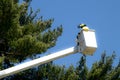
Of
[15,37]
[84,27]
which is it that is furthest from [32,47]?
[84,27]

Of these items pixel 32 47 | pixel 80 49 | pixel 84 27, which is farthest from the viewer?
pixel 32 47

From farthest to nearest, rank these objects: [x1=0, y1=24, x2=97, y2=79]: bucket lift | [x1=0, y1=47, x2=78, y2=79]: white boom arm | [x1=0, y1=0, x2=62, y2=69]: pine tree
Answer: [x1=0, y1=0, x2=62, y2=69]: pine tree
[x1=0, y1=47, x2=78, y2=79]: white boom arm
[x1=0, y1=24, x2=97, y2=79]: bucket lift

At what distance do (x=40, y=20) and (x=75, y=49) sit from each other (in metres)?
12.0

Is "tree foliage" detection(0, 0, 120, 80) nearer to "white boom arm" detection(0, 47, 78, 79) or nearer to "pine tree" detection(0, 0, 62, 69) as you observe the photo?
"pine tree" detection(0, 0, 62, 69)

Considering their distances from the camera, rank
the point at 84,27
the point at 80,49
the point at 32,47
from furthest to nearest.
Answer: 1. the point at 32,47
2. the point at 84,27
3. the point at 80,49

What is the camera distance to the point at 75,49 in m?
5.06

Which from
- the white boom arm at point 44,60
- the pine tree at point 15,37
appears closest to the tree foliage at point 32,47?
the pine tree at point 15,37

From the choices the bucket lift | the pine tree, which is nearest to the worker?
the bucket lift

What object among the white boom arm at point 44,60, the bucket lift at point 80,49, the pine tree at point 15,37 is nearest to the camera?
the bucket lift at point 80,49

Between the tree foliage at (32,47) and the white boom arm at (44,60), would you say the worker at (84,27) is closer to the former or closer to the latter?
the white boom arm at (44,60)

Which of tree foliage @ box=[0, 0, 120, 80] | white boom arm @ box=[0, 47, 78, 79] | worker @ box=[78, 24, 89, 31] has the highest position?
tree foliage @ box=[0, 0, 120, 80]

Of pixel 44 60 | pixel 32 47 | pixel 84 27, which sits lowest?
pixel 44 60

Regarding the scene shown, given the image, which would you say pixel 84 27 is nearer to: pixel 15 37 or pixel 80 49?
pixel 80 49

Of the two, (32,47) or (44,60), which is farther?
(32,47)
